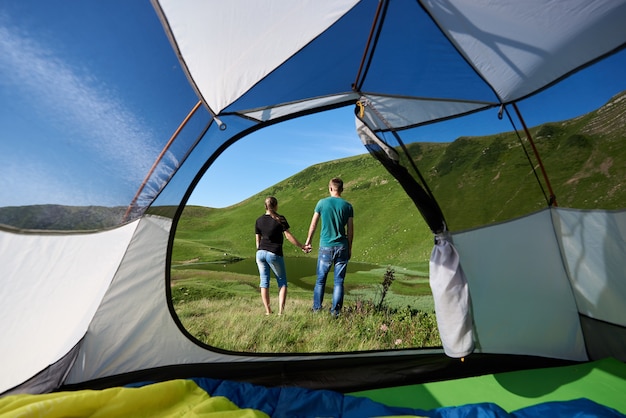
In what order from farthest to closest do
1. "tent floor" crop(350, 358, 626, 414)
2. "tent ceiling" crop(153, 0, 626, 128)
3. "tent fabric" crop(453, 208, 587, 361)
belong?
1. "tent fabric" crop(453, 208, 587, 361)
2. "tent floor" crop(350, 358, 626, 414)
3. "tent ceiling" crop(153, 0, 626, 128)

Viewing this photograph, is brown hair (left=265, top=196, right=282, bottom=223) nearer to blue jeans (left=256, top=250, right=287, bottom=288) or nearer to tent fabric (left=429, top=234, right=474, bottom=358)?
blue jeans (left=256, top=250, right=287, bottom=288)

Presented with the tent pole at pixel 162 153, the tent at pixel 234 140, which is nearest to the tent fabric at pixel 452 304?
the tent at pixel 234 140

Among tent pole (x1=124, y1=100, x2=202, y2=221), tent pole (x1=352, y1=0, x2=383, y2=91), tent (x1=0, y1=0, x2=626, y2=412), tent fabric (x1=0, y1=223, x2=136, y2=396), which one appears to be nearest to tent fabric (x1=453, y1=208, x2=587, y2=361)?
tent (x1=0, y1=0, x2=626, y2=412)

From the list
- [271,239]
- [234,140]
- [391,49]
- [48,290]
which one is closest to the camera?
[48,290]

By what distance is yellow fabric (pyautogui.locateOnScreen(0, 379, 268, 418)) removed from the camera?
3.64ft

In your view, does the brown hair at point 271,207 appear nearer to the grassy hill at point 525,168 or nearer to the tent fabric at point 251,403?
the grassy hill at point 525,168

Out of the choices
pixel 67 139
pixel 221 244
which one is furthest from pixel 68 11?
pixel 221 244

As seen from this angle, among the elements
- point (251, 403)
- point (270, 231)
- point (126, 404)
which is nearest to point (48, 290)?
point (126, 404)

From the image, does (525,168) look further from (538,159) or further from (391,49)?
(391,49)

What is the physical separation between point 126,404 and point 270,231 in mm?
2069

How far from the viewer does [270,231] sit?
3230 millimetres

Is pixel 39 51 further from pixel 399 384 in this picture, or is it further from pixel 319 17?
pixel 399 384

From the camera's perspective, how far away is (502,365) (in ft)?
6.17

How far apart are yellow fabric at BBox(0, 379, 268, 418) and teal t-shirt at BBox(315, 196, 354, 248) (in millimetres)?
1765
